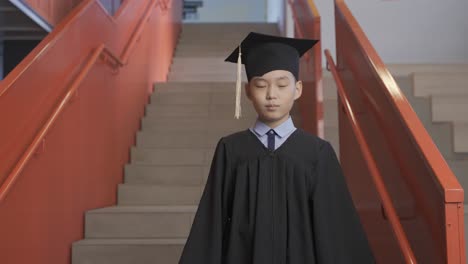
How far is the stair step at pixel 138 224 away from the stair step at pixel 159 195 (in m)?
0.54

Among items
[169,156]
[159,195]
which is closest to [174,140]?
[169,156]

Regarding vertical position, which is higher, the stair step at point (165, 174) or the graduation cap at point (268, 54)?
the graduation cap at point (268, 54)

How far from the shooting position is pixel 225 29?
8.78 meters

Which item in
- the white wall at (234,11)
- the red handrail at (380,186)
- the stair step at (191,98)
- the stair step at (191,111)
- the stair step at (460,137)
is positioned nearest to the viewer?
the red handrail at (380,186)

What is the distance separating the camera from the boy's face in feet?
6.30

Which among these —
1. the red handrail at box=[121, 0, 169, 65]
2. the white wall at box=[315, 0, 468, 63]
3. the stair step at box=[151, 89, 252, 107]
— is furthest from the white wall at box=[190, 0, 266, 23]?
the stair step at box=[151, 89, 252, 107]

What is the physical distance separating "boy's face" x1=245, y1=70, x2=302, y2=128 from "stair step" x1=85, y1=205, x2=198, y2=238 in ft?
5.13

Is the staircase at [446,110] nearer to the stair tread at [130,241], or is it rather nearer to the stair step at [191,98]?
the stair tread at [130,241]

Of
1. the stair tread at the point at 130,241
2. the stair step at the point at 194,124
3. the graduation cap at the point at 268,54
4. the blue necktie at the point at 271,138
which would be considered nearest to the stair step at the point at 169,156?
the stair step at the point at 194,124

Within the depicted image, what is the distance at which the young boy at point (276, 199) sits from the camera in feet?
6.24

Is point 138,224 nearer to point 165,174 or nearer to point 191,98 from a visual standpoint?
point 165,174

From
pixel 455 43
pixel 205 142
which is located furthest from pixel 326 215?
pixel 455 43

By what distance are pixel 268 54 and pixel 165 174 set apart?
2.39 metres

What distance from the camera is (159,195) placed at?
398cm
